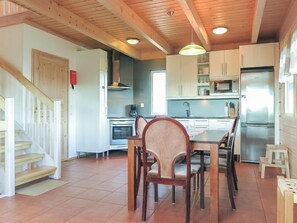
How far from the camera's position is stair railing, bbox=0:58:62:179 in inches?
149

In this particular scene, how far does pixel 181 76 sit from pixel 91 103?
2.27 metres

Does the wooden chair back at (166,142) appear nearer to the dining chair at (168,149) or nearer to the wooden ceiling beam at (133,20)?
the dining chair at (168,149)

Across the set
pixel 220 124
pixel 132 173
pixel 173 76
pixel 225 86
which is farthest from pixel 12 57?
pixel 225 86

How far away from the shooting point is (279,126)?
467 centimetres

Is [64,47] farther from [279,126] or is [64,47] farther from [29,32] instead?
[279,126]

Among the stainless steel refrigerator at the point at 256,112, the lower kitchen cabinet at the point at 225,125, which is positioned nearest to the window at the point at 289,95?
the stainless steel refrigerator at the point at 256,112

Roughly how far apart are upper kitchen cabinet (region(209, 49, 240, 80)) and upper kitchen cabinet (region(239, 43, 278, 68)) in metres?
0.33

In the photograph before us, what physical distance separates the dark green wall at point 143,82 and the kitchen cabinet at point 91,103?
1.22 m

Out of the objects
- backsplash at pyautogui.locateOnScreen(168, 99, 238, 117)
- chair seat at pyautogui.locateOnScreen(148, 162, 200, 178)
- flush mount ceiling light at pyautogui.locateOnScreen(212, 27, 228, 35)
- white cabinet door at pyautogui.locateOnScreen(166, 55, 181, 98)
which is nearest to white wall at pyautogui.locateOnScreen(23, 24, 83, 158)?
white cabinet door at pyautogui.locateOnScreen(166, 55, 181, 98)

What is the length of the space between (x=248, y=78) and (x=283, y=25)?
3.71 ft

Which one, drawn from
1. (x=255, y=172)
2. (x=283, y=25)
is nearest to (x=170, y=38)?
(x=283, y=25)

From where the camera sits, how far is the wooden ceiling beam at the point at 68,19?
3.25 m

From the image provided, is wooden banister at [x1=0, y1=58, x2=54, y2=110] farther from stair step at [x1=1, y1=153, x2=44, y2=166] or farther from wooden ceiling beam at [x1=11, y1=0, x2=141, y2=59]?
wooden ceiling beam at [x1=11, y1=0, x2=141, y2=59]

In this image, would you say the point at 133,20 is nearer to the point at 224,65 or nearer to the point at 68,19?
the point at 68,19
